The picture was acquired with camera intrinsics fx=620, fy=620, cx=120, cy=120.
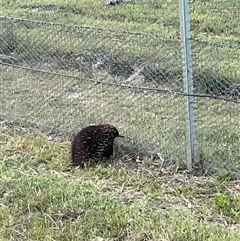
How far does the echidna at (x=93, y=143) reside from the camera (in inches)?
208

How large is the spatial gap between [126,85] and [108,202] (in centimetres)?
198

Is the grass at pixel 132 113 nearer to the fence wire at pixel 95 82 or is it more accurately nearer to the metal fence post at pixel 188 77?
the fence wire at pixel 95 82

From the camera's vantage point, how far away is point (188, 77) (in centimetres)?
504

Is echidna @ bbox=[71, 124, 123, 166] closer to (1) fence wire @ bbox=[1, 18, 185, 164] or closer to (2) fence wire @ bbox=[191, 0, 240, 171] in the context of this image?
(1) fence wire @ bbox=[1, 18, 185, 164]

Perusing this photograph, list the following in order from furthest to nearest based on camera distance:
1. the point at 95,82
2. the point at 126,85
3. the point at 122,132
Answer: the point at 95,82, the point at 126,85, the point at 122,132

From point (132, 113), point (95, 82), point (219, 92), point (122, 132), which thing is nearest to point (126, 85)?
point (95, 82)

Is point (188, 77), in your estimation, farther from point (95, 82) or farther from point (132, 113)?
point (95, 82)

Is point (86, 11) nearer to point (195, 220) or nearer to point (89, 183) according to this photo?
point (89, 183)

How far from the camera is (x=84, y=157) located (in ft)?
17.3

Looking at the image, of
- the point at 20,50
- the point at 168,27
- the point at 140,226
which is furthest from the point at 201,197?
the point at 168,27

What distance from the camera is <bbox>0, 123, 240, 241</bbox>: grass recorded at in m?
4.09

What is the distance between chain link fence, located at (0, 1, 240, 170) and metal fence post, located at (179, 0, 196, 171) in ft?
0.33

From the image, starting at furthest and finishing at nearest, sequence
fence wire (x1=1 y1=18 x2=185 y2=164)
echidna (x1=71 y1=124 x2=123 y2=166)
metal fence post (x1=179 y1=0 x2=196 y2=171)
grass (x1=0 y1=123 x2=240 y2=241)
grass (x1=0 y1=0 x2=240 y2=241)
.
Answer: fence wire (x1=1 y1=18 x2=185 y2=164) → echidna (x1=71 y1=124 x2=123 y2=166) → metal fence post (x1=179 y1=0 x2=196 y2=171) → grass (x1=0 y1=0 x2=240 y2=241) → grass (x1=0 y1=123 x2=240 y2=241)

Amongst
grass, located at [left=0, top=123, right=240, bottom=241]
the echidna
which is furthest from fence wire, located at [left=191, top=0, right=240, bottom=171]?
the echidna
